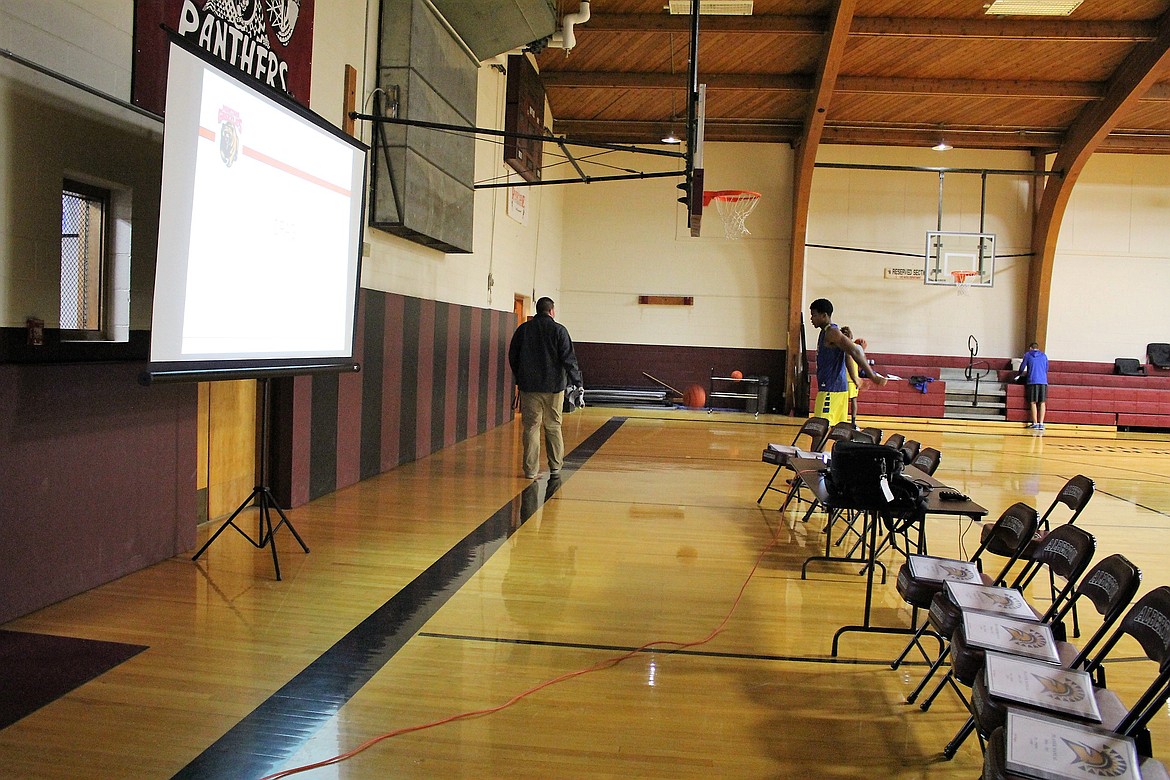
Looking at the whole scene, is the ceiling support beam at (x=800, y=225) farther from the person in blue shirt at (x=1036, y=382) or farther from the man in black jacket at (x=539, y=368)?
the man in black jacket at (x=539, y=368)

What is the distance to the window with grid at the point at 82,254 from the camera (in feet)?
12.3

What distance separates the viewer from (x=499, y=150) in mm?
11273

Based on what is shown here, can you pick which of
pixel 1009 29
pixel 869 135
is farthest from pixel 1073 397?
pixel 1009 29

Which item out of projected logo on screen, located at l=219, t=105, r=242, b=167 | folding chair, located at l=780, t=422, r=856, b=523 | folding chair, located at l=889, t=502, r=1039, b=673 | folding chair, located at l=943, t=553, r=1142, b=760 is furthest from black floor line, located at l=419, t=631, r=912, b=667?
folding chair, located at l=780, t=422, r=856, b=523

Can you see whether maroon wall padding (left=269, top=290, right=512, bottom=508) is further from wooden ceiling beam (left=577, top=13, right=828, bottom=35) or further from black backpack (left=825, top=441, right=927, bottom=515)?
wooden ceiling beam (left=577, top=13, right=828, bottom=35)

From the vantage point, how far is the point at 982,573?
360 centimetres

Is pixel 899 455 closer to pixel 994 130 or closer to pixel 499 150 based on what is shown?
pixel 499 150

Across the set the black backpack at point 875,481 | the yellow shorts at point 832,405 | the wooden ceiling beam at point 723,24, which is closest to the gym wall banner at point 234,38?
the black backpack at point 875,481

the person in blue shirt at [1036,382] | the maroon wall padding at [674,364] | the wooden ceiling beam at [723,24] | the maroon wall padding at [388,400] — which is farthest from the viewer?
the maroon wall padding at [674,364]

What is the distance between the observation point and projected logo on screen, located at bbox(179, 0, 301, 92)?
A: 4.48m

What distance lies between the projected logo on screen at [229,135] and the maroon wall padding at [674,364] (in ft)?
42.3

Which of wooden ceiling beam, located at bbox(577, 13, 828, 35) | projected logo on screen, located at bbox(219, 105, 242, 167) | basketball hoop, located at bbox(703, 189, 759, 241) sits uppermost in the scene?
wooden ceiling beam, located at bbox(577, 13, 828, 35)

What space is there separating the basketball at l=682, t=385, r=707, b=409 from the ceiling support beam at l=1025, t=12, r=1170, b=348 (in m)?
6.15

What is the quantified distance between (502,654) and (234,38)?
3627 mm
